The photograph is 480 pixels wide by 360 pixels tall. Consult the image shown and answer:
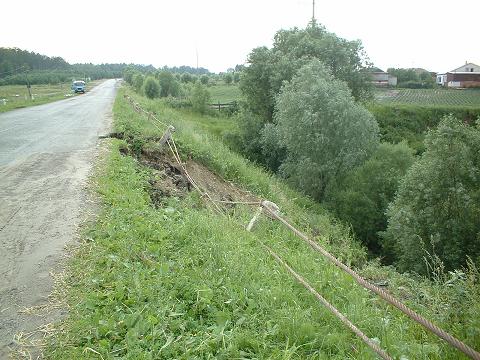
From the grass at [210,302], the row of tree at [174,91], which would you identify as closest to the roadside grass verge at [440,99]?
the row of tree at [174,91]

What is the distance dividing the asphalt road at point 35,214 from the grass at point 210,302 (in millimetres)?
345

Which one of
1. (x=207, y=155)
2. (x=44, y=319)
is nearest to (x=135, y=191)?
(x=44, y=319)

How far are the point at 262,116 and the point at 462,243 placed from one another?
61.5ft

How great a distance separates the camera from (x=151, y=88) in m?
50.8

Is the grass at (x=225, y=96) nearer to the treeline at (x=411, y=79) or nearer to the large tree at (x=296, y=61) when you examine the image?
the large tree at (x=296, y=61)

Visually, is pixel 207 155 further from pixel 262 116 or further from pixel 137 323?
pixel 262 116

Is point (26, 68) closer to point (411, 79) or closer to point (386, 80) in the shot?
point (386, 80)

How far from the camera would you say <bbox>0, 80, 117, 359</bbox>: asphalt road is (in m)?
3.80

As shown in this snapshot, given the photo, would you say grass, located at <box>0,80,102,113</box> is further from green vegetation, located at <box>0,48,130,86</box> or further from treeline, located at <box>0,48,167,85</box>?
green vegetation, located at <box>0,48,130,86</box>

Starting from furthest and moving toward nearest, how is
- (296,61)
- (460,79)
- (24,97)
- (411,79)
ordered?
(411,79) → (460,79) → (24,97) → (296,61)

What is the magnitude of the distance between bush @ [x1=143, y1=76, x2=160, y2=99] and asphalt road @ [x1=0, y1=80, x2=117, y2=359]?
39348mm

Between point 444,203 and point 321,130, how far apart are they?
22.1 ft


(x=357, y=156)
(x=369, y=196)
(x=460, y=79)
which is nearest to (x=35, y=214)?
(x=357, y=156)

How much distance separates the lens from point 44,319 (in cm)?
356
